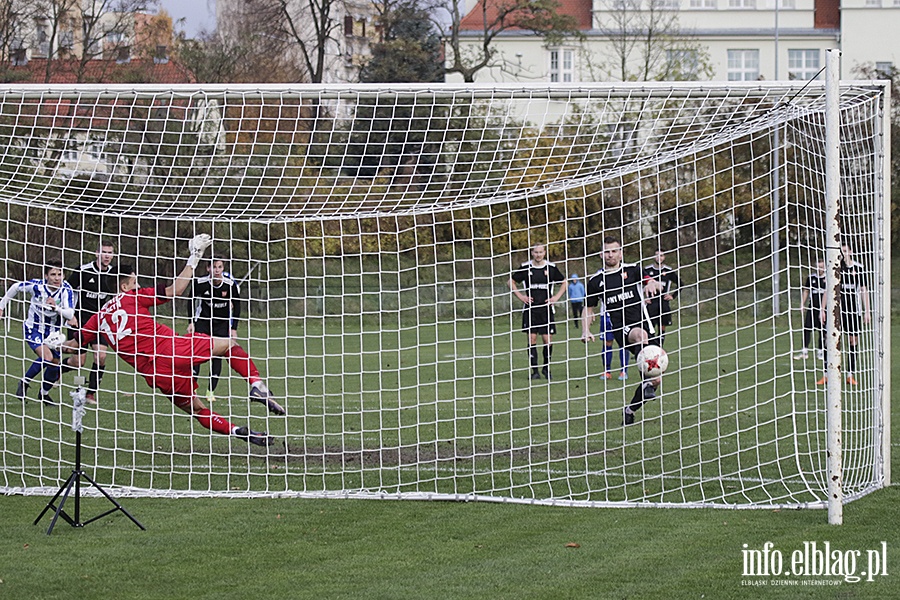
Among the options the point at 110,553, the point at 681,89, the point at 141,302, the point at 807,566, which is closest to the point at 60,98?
the point at 141,302

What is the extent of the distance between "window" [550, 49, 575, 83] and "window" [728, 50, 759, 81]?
7.47 meters

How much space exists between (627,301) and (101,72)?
24178 millimetres

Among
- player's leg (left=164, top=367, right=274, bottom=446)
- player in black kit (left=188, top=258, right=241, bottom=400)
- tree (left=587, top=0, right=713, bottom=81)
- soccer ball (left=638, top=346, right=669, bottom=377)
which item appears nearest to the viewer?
player's leg (left=164, top=367, right=274, bottom=446)

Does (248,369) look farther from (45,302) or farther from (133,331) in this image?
(45,302)

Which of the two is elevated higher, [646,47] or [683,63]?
[646,47]

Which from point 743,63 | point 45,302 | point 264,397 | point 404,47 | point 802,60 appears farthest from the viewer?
point 802,60

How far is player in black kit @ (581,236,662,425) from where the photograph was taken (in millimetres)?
9648

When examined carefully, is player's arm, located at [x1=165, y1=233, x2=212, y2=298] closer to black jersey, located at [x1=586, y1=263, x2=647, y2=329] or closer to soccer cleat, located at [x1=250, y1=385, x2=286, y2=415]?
soccer cleat, located at [x1=250, y1=385, x2=286, y2=415]

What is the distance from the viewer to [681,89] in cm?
698

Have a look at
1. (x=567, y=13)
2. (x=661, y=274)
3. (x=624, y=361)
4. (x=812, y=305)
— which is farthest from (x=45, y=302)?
(x=567, y=13)

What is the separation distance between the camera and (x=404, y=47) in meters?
36.8

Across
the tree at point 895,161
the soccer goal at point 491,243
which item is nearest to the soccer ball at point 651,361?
the soccer goal at point 491,243

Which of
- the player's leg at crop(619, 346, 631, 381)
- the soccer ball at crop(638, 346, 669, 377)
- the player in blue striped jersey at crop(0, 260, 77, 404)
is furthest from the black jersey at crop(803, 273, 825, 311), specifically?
the player in blue striped jersey at crop(0, 260, 77, 404)

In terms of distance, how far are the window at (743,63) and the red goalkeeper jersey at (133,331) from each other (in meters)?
46.8
